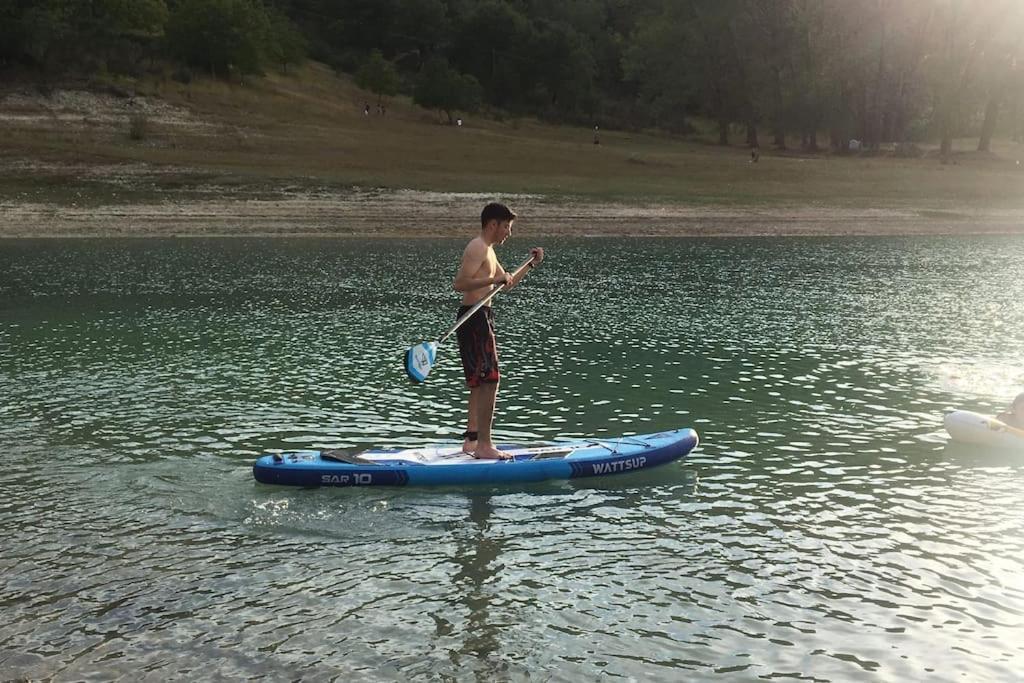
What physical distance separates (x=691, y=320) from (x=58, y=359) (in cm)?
1310

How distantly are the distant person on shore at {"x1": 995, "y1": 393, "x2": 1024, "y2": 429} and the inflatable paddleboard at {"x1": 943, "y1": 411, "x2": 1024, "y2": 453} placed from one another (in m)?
0.16

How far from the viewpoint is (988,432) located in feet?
46.6

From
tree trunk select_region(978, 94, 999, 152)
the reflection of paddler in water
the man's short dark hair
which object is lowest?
the reflection of paddler in water

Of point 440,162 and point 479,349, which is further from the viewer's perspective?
point 440,162

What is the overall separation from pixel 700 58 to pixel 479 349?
93.2 metres

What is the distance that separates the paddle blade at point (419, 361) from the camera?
13383 mm

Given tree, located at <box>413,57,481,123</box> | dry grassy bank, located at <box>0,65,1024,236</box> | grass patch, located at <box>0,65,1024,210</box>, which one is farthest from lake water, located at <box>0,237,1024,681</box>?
tree, located at <box>413,57,481,123</box>

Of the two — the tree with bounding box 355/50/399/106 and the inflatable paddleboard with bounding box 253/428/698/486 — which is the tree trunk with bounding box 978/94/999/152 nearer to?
the tree with bounding box 355/50/399/106

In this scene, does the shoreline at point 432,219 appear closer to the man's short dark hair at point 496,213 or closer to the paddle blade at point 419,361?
the paddle blade at point 419,361

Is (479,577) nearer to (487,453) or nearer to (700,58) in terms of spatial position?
(487,453)

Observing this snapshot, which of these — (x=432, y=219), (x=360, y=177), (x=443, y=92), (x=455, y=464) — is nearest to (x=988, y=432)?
(x=455, y=464)

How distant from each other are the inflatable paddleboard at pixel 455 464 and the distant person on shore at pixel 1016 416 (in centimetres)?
441

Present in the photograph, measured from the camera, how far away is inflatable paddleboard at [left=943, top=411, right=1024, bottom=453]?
14.2 m

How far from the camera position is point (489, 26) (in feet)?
398
